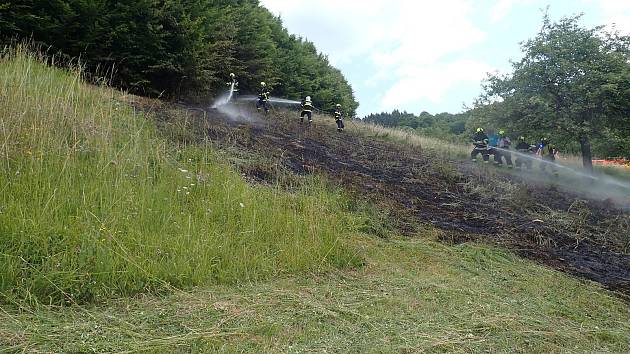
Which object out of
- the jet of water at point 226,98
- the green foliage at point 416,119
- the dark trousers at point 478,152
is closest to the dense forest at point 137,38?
the jet of water at point 226,98

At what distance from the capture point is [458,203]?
790cm

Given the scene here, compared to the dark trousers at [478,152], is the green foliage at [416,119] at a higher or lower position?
higher

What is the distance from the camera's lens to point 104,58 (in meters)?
12.7

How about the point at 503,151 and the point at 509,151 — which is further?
the point at 509,151

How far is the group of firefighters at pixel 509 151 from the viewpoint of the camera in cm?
1606

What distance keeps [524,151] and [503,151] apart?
154cm

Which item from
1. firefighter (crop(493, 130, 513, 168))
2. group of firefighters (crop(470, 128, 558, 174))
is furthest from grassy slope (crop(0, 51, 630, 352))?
firefighter (crop(493, 130, 513, 168))

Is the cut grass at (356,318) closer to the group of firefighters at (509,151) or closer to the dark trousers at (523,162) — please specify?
the group of firefighters at (509,151)

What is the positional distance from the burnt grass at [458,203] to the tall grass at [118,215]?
1436 millimetres

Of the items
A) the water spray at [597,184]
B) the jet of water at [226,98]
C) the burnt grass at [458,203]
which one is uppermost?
the jet of water at [226,98]

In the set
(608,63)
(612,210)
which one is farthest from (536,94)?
(612,210)

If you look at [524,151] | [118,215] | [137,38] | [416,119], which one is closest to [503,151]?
[524,151]

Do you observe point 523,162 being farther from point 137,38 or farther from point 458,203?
point 137,38

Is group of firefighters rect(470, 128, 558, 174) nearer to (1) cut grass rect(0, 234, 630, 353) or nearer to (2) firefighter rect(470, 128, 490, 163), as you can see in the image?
(2) firefighter rect(470, 128, 490, 163)
